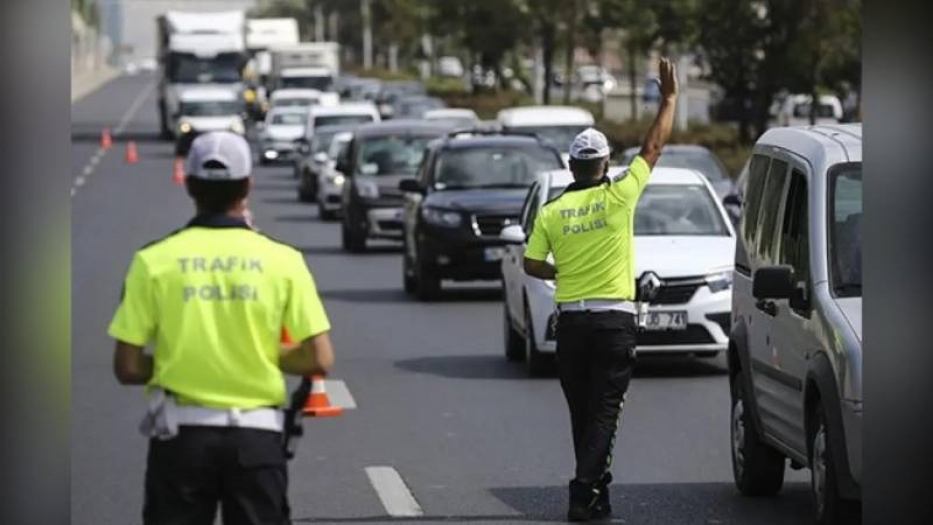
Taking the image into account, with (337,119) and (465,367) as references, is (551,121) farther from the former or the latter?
(465,367)

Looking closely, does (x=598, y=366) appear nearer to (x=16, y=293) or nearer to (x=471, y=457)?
(x=471, y=457)

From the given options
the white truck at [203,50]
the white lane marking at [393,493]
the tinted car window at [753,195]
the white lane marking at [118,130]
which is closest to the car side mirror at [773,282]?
the tinted car window at [753,195]

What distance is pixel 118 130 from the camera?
85.8 meters

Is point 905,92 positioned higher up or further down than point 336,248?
higher up

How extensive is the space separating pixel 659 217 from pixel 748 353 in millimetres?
7238

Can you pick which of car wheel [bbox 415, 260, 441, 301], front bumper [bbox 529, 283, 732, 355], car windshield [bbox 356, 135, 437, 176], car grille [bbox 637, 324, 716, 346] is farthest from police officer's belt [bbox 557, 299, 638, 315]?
car windshield [bbox 356, 135, 437, 176]

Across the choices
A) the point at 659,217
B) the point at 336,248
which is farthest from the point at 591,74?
the point at 659,217

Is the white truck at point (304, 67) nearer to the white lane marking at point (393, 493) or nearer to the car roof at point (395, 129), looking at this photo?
the car roof at point (395, 129)

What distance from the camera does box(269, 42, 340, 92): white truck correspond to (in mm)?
83812

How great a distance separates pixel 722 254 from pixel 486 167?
773cm

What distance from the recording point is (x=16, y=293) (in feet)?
25.5

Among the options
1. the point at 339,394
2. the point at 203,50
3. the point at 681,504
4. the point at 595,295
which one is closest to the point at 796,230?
the point at 595,295

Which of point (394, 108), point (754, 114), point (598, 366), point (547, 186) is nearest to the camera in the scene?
point (598, 366)

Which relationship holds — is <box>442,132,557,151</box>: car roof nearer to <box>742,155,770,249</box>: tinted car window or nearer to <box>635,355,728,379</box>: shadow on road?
<box>635,355,728,379</box>: shadow on road
